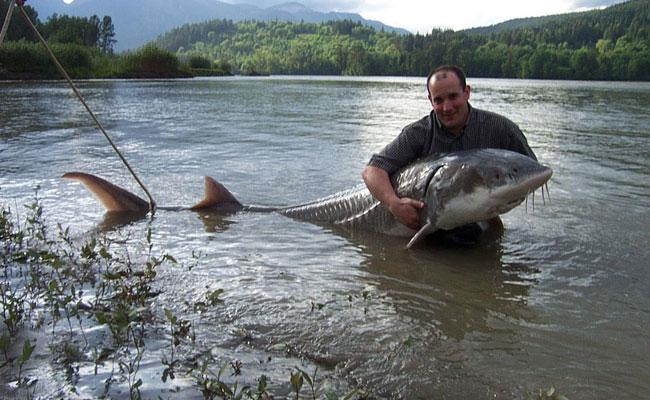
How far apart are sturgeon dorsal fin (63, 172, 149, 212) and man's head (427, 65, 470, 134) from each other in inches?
134

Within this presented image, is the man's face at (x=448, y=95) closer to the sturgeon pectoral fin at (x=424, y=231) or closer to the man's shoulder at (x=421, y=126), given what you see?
the man's shoulder at (x=421, y=126)

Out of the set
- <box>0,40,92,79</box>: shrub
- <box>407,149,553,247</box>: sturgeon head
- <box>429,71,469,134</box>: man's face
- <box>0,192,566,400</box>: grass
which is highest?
<box>0,40,92,79</box>: shrub

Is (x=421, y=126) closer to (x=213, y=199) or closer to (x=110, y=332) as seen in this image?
(x=213, y=199)

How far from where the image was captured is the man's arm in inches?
185

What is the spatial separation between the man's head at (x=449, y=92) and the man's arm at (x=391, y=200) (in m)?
0.71

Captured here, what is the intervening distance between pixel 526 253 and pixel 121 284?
10.4ft

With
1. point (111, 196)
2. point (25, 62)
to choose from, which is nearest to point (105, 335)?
point (111, 196)

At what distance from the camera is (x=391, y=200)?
475 cm

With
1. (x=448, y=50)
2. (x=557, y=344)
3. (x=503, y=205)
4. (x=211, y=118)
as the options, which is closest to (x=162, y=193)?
(x=503, y=205)

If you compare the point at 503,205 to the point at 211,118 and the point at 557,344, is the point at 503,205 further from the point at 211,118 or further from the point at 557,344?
the point at 211,118

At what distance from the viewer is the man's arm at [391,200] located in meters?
4.69

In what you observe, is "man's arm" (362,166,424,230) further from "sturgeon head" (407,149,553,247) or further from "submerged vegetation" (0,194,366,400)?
"submerged vegetation" (0,194,366,400)

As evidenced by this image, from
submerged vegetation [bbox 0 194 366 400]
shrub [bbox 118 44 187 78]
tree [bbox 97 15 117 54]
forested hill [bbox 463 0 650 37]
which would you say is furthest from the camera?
forested hill [bbox 463 0 650 37]

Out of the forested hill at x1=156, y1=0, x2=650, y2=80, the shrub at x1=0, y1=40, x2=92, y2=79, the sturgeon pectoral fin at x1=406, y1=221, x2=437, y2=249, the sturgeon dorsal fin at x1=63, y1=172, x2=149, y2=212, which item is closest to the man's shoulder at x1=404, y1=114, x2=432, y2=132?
the sturgeon pectoral fin at x1=406, y1=221, x2=437, y2=249
